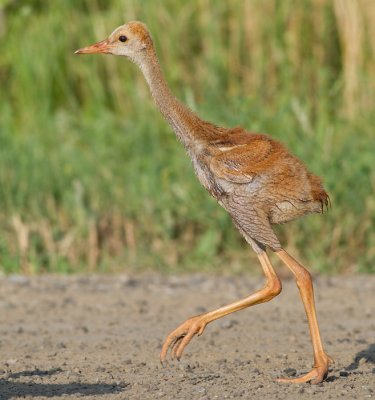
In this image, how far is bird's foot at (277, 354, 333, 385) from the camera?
18.5 ft

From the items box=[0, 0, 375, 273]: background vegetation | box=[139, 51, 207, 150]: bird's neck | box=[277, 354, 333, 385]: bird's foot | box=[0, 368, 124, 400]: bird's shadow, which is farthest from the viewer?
box=[0, 0, 375, 273]: background vegetation

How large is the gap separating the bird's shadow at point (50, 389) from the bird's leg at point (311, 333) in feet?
3.15

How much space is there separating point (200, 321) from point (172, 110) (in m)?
1.19

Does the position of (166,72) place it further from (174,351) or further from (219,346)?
(174,351)

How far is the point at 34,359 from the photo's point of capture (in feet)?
20.8

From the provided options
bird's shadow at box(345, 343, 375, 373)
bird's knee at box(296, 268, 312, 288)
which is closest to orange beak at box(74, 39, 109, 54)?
bird's knee at box(296, 268, 312, 288)

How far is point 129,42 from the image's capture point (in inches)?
240

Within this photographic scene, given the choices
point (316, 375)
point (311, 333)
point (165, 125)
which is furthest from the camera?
point (165, 125)

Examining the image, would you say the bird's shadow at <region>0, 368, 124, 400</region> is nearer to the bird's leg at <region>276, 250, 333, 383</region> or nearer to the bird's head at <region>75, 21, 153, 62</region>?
the bird's leg at <region>276, 250, 333, 383</region>

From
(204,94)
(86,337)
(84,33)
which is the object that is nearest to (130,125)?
(204,94)

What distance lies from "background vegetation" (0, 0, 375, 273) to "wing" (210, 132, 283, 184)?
327 cm

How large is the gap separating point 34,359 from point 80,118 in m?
5.29

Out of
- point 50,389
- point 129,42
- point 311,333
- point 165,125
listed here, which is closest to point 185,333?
point 311,333

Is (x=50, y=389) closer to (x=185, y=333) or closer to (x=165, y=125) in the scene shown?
(x=185, y=333)
